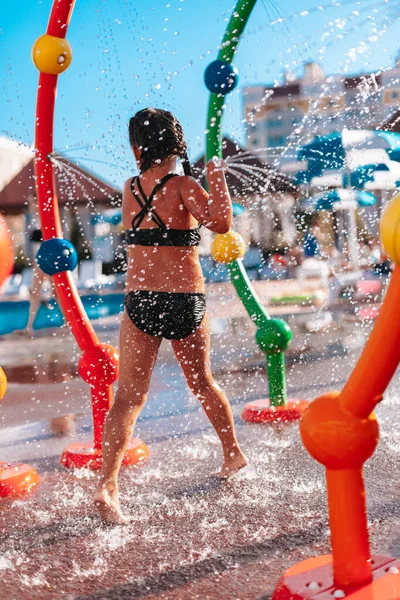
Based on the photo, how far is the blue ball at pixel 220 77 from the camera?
12.7ft

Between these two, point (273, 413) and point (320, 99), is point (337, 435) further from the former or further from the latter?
point (320, 99)

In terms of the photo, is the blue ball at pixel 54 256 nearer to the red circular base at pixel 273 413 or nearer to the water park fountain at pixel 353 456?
the red circular base at pixel 273 413

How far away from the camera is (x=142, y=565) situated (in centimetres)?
244

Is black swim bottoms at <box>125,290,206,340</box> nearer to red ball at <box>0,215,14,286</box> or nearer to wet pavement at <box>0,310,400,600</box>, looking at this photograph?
red ball at <box>0,215,14,286</box>

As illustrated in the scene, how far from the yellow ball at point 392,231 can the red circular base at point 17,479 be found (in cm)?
223

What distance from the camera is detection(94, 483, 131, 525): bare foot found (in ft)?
9.18

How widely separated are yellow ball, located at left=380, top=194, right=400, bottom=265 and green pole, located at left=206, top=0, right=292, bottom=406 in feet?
8.26

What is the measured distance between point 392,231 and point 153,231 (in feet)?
4.55

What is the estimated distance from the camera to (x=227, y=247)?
166 inches

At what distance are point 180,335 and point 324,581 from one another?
1213 millimetres

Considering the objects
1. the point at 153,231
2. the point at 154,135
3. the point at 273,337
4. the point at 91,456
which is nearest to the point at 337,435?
the point at 153,231

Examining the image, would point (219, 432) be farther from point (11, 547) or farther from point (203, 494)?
point (11, 547)

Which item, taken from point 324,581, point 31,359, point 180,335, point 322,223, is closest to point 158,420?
point 180,335

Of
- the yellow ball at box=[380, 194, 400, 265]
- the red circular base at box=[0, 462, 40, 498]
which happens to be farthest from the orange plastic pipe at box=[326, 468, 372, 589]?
the red circular base at box=[0, 462, 40, 498]
